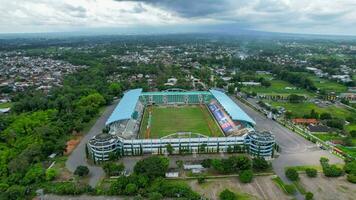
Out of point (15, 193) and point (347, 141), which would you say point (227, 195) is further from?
point (347, 141)

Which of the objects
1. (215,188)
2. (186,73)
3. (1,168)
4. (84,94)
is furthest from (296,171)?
(186,73)

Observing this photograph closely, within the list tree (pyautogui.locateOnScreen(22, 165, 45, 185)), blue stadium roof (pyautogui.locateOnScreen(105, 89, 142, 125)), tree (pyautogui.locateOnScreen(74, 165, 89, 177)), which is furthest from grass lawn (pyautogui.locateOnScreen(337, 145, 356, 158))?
tree (pyautogui.locateOnScreen(22, 165, 45, 185))

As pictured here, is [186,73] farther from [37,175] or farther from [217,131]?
[37,175]

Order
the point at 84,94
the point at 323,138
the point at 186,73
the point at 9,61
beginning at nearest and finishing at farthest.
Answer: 1. the point at 323,138
2. the point at 84,94
3. the point at 186,73
4. the point at 9,61

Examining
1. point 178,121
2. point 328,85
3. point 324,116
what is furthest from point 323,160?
point 328,85

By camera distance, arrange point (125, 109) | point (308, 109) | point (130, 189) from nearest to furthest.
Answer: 1. point (130, 189)
2. point (125, 109)
3. point (308, 109)

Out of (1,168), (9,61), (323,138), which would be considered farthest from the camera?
(9,61)
